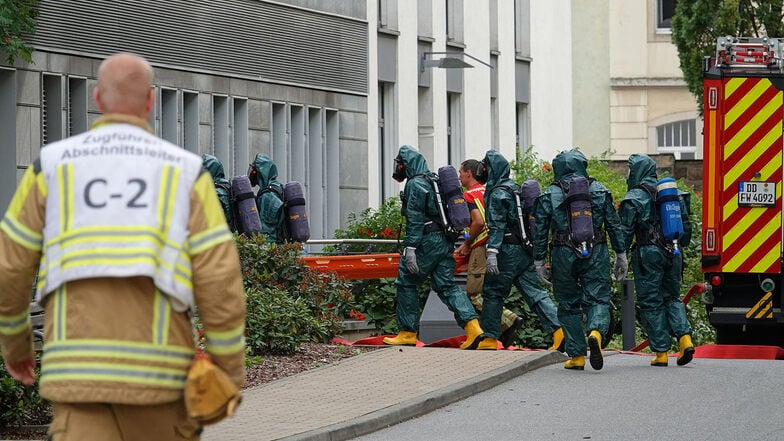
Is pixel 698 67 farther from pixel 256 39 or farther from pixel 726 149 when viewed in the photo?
pixel 726 149

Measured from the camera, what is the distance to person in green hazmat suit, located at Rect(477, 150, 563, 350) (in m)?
15.5

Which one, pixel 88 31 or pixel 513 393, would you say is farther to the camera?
pixel 88 31

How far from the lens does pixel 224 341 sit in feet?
16.9

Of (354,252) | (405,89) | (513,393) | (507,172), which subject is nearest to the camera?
(513,393)

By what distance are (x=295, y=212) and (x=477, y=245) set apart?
253 centimetres

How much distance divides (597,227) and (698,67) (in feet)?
58.9

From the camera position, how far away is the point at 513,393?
12781mm

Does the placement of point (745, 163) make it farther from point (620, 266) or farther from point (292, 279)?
point (292, 279)

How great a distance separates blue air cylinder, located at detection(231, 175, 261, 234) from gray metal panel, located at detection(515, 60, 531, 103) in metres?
20.7

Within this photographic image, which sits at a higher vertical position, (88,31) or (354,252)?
(88,31)

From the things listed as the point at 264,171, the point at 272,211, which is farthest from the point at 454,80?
the point at 272,211

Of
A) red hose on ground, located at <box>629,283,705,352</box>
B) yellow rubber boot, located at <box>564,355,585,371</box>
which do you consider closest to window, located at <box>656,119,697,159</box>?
red hose on ground, located at <box>629,283,705,352</box>

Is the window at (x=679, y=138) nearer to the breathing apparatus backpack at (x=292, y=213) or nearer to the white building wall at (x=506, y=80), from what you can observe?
the white building wall at (x=506, y=80)

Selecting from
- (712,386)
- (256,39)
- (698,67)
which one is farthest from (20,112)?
(698,67)
